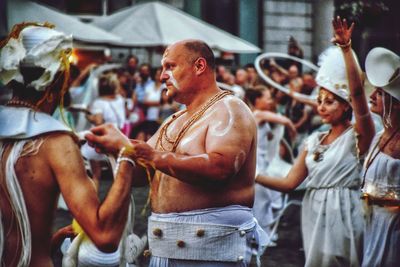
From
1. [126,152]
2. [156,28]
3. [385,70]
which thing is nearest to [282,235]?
[385,70]

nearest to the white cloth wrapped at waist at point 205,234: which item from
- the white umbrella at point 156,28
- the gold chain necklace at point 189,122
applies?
the gold chain necklace at point 189,122

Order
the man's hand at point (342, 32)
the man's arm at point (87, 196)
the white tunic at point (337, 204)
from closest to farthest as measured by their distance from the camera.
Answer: the man's arm at point (87, 196) < the man's hand at point (342, 32) < the white tunic at point (337, 204)

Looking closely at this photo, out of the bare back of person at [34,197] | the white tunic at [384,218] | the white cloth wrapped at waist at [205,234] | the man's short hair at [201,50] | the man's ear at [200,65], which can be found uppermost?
the man's short hair at [201,50]

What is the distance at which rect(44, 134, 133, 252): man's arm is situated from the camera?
2.94 metres

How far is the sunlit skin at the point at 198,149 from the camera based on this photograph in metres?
3.40

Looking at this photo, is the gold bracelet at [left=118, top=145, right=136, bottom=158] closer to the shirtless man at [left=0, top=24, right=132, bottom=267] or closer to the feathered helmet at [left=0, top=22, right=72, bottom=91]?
the shirtless man at [left=0, top=24, right=132, bottom=267]

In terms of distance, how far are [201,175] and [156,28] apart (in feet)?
36.1

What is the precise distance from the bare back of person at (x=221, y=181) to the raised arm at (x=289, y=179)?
1658 mm

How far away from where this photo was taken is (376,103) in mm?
5039

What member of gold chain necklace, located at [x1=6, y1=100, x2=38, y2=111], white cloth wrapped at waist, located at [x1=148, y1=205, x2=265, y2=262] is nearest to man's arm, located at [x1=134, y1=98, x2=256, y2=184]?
white cloth wrapped at waist, located at [x1=148, y1=205, x2=265, y2=262]

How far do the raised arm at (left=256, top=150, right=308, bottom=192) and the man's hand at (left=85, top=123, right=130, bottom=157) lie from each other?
96.5 inches

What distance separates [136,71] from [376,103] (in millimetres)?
10345

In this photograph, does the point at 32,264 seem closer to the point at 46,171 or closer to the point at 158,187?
the point at 46,171

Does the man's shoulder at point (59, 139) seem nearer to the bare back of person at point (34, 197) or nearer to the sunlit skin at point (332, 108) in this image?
the bare back of person at point (34, 197)
